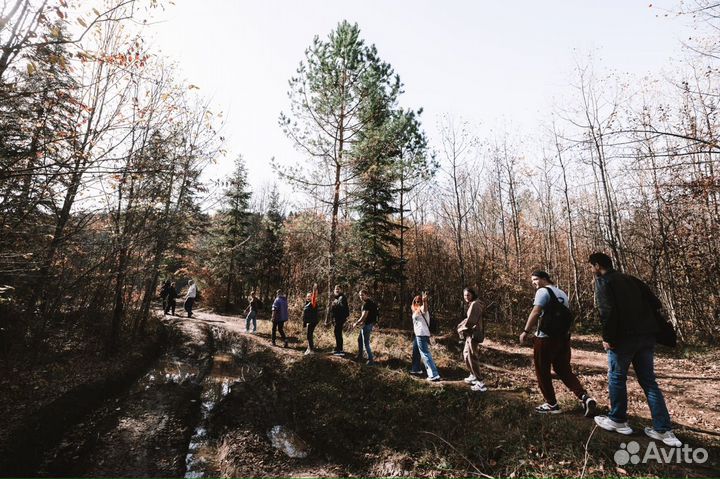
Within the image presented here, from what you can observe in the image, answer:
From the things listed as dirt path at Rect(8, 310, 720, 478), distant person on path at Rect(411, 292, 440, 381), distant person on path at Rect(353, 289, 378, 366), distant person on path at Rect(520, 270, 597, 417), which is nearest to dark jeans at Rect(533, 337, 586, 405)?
distant person on path at Rect(520, 270, 597, 417)

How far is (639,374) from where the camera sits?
14.1 feet

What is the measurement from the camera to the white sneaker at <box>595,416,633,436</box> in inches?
171

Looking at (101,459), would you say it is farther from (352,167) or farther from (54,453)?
(352,167)

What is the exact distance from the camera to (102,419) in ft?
21.0

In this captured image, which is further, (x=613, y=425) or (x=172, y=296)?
(x=172, y=296)

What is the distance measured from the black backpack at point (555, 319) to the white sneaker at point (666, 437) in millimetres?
1491

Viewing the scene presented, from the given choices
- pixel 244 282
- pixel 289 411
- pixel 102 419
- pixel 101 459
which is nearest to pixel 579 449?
pixel 289 411

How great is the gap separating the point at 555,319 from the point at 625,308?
3.11ft

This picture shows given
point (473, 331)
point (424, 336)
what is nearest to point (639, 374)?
point (473, 331)

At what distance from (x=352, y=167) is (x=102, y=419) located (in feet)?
36.6

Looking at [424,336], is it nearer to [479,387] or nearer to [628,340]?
[479,387]

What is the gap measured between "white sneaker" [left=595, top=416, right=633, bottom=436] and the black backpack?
1.24 meters

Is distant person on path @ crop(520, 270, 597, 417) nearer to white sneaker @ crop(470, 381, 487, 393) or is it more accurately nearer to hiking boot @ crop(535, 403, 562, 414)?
hiking boot @ crop(535, 403, 562, 414)

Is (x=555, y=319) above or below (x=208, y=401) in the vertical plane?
above
